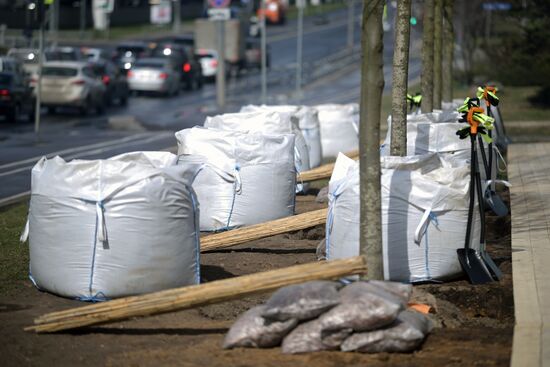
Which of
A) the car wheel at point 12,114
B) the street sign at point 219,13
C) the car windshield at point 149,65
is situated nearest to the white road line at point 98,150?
the car wheel at point 12,114

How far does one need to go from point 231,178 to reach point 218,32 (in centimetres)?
2851

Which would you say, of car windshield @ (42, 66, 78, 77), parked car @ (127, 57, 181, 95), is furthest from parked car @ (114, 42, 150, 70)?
car windshield @ (42, 66, 78, 77)

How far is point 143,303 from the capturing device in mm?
8109

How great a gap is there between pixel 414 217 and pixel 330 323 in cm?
280

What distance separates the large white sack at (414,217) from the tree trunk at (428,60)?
7.41m

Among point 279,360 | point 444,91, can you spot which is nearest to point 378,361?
point 279,360

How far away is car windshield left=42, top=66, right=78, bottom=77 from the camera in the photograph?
38.0 meters

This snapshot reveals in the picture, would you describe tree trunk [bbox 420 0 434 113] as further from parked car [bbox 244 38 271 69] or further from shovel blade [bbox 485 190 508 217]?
parked car [bbox 244 38 271 69]

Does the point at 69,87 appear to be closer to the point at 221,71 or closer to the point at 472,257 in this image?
the point at 221,71

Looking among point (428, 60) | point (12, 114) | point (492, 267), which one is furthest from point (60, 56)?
point (492, 267)

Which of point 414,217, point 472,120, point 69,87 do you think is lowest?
point 69,87

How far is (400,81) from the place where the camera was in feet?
42.6

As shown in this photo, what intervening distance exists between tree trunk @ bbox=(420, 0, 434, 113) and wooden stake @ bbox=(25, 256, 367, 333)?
32.1ft

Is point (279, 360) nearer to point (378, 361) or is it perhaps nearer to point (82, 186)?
point (378, 361)
